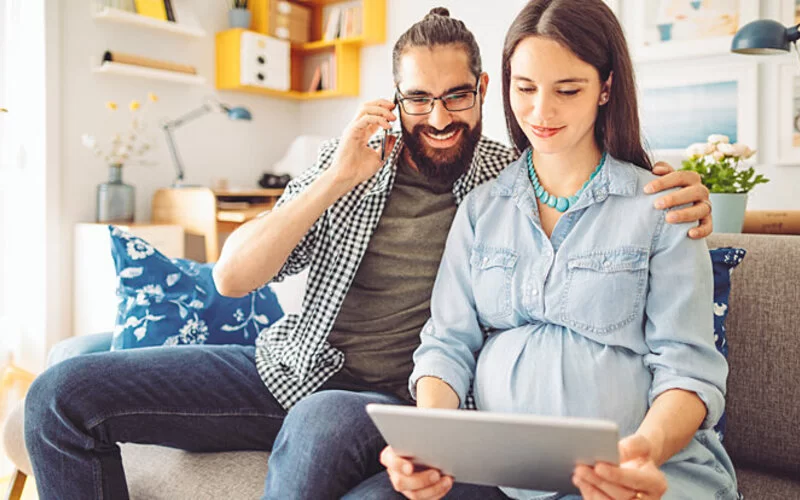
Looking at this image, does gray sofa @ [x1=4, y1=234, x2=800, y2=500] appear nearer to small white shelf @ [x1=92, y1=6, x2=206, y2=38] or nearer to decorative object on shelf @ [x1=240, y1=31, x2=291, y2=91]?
small white shelf @ [x1=92, y1=6, x2=206, y2=38]

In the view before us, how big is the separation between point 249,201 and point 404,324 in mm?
2700

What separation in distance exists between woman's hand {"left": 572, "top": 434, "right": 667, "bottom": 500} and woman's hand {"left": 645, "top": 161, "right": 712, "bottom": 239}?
0.37 m

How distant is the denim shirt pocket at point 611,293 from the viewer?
106cm

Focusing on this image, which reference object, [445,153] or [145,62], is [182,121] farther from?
[445,153]

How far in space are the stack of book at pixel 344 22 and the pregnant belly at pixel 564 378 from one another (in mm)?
3422

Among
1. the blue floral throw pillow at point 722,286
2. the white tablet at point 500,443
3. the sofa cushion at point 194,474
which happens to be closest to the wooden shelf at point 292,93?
the sofa cushion at point 194,474

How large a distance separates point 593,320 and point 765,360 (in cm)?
53

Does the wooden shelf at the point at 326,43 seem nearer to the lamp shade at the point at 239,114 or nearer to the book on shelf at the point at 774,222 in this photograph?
the lamp shade at the point at 239,114

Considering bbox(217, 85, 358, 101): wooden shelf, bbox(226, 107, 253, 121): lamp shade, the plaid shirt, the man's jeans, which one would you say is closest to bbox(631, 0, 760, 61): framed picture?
bbox(217, 85, 358, 101): wooden shelf

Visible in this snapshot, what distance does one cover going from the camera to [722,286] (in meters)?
1.29

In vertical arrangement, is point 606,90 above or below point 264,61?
below

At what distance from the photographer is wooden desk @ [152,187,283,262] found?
10.9ft

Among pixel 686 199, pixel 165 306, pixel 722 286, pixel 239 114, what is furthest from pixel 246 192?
pixel 686 199

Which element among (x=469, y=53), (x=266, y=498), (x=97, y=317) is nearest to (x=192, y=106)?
(x=97, y=317)
